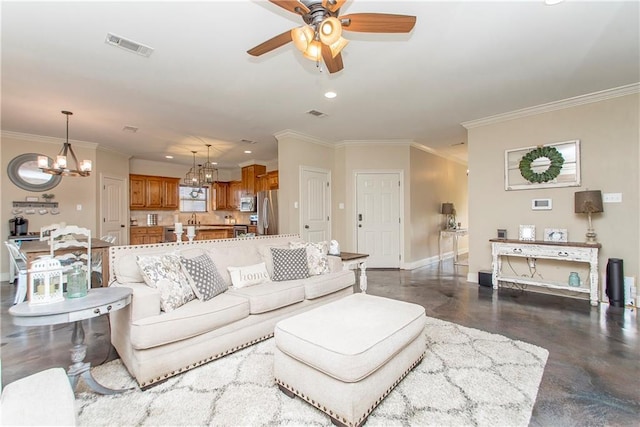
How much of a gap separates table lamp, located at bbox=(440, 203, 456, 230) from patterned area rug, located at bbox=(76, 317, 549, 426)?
4.96m

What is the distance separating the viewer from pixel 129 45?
2586 millimetres

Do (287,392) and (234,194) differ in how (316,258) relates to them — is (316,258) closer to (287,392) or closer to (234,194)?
(287,392)

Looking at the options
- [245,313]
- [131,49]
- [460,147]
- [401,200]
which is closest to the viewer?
[245,313]

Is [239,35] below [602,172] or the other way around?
the other way around

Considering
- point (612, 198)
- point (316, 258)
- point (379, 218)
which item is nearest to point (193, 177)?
point (379, 218)


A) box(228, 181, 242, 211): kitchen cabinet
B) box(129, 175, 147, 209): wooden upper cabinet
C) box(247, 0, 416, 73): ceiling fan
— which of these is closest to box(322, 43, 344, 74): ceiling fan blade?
box(247, 0, 416, 73): ceiling fan

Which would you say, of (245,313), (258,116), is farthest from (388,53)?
(245,313)

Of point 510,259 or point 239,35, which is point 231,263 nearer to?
point 239,35

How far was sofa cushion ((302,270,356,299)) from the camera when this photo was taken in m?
3.02

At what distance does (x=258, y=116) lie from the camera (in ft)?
14.7

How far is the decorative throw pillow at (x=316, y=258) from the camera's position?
347 cm

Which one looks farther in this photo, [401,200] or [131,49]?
[401,200]

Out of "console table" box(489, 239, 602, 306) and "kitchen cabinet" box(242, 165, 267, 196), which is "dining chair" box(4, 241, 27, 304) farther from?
"console table" box(489, 239, 602, 306)

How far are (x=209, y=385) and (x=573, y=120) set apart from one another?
5.30 m
